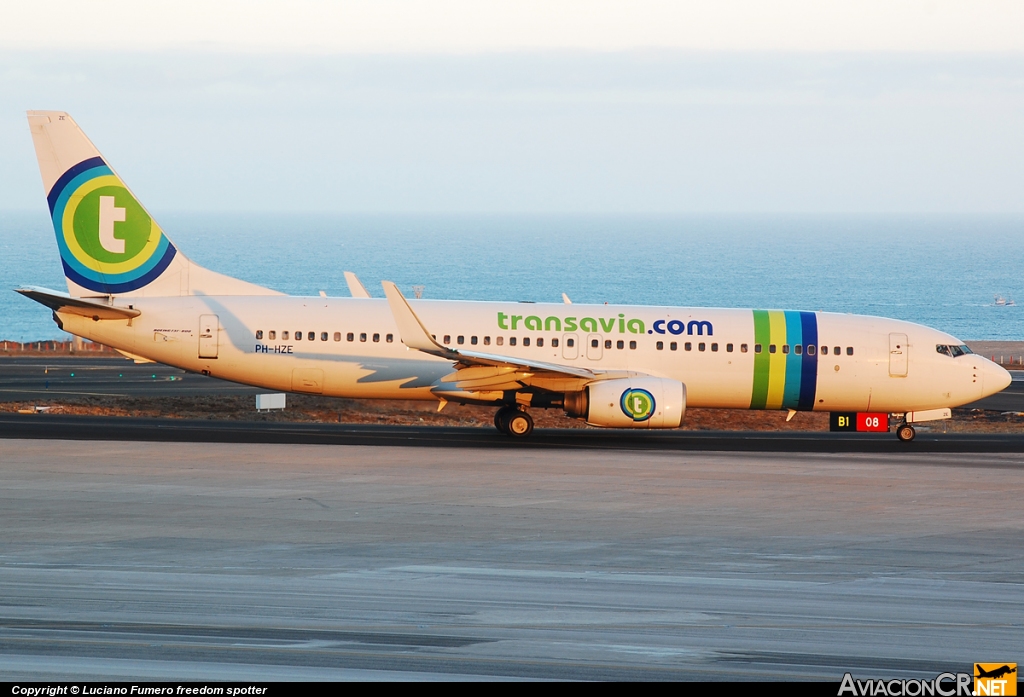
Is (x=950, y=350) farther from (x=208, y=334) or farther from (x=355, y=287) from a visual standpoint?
(x=208, y=334)

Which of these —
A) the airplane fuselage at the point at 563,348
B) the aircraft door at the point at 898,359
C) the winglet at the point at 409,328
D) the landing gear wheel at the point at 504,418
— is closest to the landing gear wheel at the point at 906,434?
the airplane fuselage at the point at 563,348

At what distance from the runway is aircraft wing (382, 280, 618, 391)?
3.36m

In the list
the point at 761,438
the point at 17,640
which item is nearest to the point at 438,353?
the point at 761,438

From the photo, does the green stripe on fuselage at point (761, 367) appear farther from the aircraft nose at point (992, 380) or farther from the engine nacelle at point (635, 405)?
the aircraft nose at point (992, 380)

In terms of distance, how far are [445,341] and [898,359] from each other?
12.5 metres

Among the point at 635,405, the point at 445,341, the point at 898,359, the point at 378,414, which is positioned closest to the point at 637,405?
the point at 635,405

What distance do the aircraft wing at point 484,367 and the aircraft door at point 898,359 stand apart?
26.1ft

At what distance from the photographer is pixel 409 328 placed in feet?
101

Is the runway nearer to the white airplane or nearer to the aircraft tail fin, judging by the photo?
the white airplane

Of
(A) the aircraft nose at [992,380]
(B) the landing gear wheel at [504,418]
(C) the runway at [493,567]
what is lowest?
(C) the runway at [493,567]

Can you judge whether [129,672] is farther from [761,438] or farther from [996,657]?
[761,438]

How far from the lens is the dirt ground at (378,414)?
39344 mm

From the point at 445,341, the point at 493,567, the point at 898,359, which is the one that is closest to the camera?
the point at 493,567

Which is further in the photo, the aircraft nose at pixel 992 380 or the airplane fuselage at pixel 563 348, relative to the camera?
the aircraft nose at pixel 992 380
